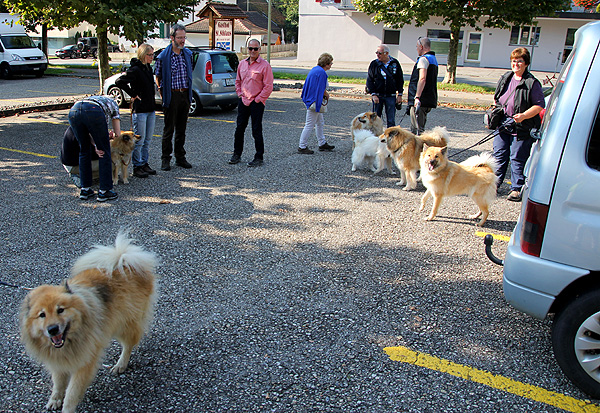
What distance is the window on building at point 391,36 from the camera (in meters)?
36.4

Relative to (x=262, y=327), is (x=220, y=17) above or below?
above

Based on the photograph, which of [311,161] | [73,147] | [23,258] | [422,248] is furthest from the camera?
[311,161]

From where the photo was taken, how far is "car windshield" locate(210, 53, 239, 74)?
41.7 feet

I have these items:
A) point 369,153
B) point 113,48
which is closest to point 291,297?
point 369,153

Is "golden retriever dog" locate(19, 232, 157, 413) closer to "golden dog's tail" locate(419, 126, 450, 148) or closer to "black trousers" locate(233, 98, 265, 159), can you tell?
"black trousers" locate(233, 98, 265, 159)

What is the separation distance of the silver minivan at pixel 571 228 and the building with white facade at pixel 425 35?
3190cm

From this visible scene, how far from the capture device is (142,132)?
23.3 ft

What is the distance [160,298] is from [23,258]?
5.53 ft

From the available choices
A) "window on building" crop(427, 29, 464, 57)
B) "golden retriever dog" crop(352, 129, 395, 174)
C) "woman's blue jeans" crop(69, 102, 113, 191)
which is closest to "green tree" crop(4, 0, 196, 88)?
"woman's blue jeans" crop(69, 102, 113, 191)

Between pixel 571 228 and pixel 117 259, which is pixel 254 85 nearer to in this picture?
pixel 117 259

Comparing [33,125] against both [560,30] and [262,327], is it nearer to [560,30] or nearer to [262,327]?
[262,327]

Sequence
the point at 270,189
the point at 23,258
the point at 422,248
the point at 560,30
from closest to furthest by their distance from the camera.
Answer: the point at 23,258, the point at 422,248, the point at 270,189, the point at 560,30

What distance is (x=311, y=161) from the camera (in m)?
8.60

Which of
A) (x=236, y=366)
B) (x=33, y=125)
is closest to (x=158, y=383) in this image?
(x=236, y=366)
